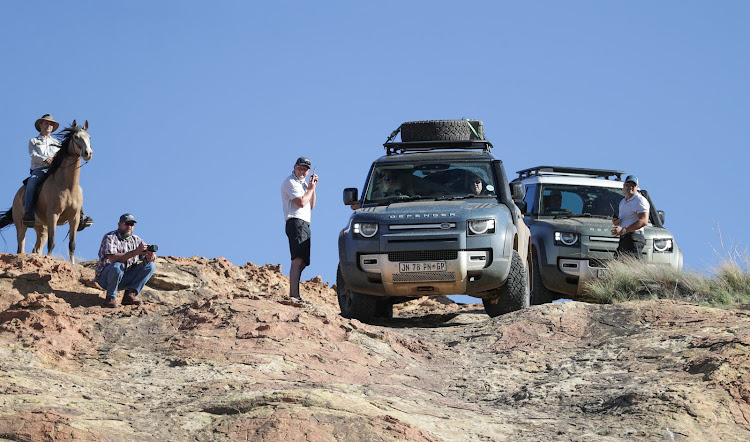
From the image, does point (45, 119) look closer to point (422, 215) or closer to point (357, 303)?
point (357, 303)

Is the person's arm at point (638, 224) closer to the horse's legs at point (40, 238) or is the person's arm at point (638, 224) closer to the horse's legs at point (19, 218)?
the horse's legs at point (40, 238)

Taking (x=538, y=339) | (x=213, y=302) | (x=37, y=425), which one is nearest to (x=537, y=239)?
(x=538, y=339)

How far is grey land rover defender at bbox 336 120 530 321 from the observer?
12367 millimetres

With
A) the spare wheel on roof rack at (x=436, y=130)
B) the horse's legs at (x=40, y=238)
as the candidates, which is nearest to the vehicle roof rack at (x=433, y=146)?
the spare wheel on roof rack at (x=436, y=130)

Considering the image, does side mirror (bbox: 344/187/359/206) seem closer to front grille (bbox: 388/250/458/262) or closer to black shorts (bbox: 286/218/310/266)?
black shorts (bbox: 286/218/310/266)

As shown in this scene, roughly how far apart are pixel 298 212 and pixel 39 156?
5.41 meters

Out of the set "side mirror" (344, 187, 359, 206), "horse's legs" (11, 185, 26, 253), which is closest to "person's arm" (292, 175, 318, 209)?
"side mirror" (344, 187, 359, 206)

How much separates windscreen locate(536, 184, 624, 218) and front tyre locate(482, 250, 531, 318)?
3.23m

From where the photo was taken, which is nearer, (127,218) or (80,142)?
(127,218)

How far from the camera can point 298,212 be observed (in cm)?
1302

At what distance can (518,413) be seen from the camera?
870 cm

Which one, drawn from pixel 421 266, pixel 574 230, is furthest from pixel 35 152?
pixel 574 230

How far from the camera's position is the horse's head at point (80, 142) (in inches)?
595

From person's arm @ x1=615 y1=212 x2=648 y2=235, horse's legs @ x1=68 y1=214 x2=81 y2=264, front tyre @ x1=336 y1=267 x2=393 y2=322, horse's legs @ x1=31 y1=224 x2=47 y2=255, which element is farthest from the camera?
horse's legs @ x1=31 y1=224 x2=47 y2=255
